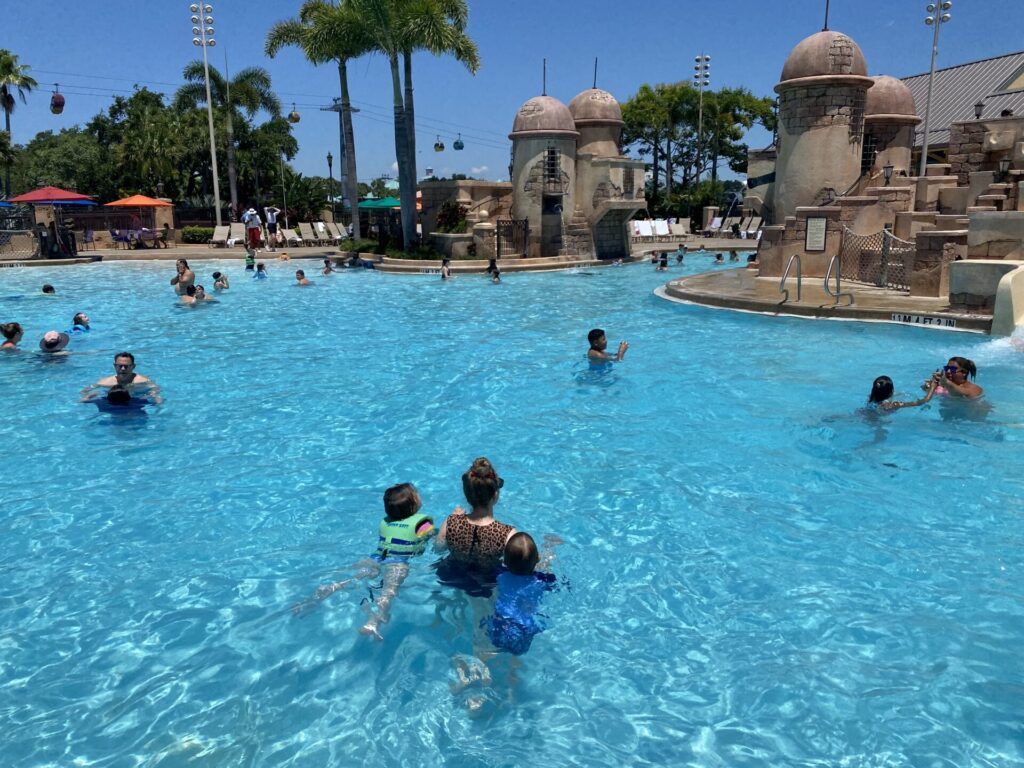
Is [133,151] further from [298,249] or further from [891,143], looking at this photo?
[891,143]

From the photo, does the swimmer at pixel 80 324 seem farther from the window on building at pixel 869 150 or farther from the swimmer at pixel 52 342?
the window on building at pixel 869 150

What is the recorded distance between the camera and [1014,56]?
4453cm

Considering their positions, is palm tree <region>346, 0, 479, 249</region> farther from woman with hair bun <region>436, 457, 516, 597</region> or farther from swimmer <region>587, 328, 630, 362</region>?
woman with hair bun <region>436, 457, 516, 597</region>

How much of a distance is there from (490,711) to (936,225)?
61.7 ft

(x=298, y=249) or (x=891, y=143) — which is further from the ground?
(x=891, y=143)

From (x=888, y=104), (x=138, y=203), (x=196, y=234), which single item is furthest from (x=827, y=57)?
(x=196, y=234)

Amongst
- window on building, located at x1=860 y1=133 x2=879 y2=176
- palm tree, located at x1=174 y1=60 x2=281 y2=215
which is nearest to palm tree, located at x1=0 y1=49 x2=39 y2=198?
palm tree, located at x1=174 y1=60 x2=281 y2=215

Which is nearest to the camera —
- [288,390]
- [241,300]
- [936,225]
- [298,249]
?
[288,390]

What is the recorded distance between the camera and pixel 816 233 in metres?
18.5

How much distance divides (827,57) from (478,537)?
1989 centimetres

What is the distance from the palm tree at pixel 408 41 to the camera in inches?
1038

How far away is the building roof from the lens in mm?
41281

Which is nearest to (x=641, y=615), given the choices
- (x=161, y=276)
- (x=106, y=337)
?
(x=106, y=337)

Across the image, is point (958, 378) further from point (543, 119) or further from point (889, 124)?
point (543, 119)
